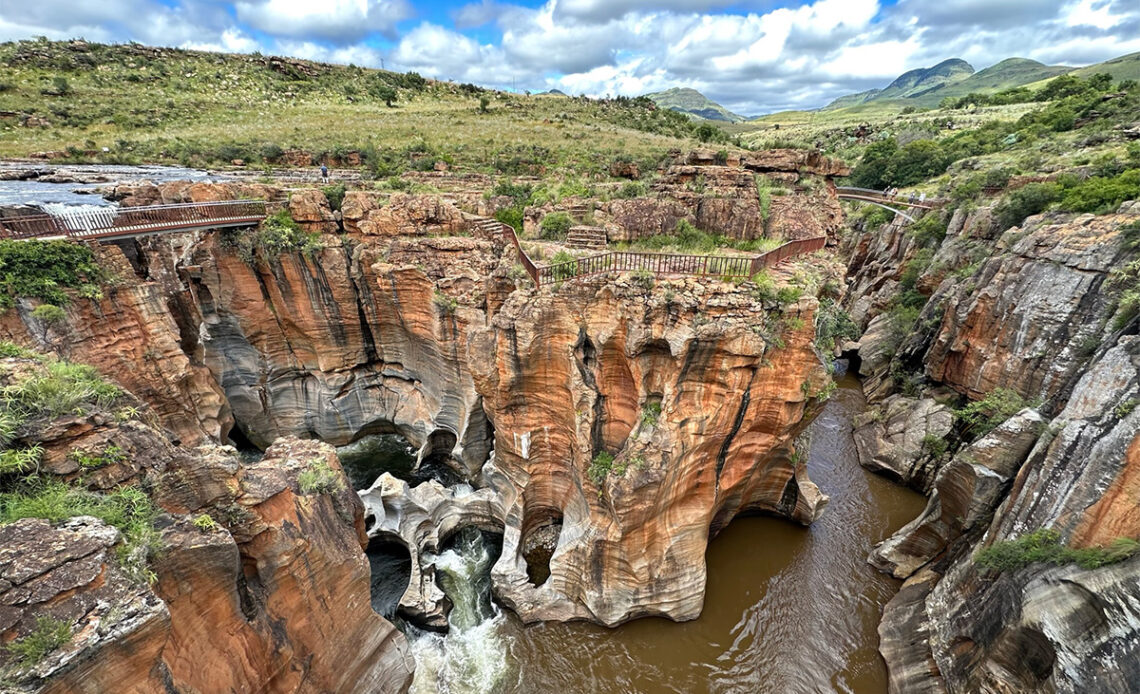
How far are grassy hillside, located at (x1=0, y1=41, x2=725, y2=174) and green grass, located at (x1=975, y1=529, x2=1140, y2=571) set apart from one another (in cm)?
3047

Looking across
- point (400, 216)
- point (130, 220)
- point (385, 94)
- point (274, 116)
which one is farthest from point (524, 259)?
point (385, 94)

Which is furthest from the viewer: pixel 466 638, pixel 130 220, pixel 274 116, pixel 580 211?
pixel 274 116

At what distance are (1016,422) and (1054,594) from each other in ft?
17.6

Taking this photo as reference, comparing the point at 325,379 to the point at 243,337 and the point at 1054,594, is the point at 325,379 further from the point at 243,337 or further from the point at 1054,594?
the point at 1054,594

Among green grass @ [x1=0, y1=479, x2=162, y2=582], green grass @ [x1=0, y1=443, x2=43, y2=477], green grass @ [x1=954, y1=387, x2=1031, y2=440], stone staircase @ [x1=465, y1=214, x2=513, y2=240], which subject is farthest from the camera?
stone staircase @ [x1=465, y1=214, x2=513, y2=240]

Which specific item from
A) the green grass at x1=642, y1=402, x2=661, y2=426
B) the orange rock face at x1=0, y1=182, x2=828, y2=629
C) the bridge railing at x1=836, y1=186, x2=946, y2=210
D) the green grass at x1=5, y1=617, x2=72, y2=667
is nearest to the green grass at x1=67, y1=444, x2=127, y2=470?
the orange rock face at x1=0, y1=182, x2=828, y2=629

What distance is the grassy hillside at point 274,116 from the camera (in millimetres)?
34188

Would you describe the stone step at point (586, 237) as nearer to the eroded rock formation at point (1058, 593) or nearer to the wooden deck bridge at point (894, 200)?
the eroded rock formation at point (1058, 593)

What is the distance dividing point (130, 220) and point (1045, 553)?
1086 inches

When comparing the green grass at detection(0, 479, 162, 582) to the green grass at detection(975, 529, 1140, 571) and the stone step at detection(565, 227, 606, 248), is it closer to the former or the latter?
the stone step at detection(565, 227, 606, 248)

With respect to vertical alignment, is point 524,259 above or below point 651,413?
above

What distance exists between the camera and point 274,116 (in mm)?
45875

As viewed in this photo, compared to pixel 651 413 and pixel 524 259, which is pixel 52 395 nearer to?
pixel 524 259

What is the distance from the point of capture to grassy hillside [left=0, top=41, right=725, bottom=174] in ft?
112
